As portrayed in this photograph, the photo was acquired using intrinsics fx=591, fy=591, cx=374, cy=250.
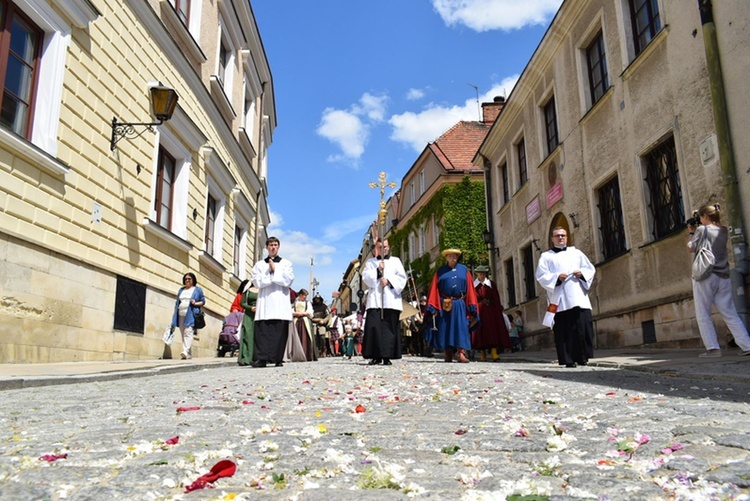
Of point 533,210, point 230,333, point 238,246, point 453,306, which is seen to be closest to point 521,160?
point 533,210

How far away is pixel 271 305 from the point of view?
9102 mm

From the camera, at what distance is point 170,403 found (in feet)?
13.3

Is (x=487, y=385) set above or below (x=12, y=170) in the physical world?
below

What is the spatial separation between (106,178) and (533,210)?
38.2ft

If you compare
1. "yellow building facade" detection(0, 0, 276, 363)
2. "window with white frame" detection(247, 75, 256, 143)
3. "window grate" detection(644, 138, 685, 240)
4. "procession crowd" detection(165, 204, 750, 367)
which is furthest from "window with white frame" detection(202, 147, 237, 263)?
"window grate" detection(644, 138, 685, 240)

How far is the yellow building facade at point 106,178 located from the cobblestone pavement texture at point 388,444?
324 cm

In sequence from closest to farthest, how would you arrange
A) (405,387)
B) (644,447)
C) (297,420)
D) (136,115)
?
(644,447), (297,420), (405,387), (136,115)

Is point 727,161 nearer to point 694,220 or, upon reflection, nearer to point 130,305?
point 694,220

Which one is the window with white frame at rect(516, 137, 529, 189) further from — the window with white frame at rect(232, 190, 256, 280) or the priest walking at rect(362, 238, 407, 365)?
the priest walking at rect(362, 238, 407, 365)

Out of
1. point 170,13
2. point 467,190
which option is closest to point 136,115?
point 170,13

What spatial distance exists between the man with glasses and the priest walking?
228 centimetres

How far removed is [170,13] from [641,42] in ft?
30.4

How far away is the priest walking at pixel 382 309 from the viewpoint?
924cm

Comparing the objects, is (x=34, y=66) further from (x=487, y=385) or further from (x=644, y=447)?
(x=644, y=447)
